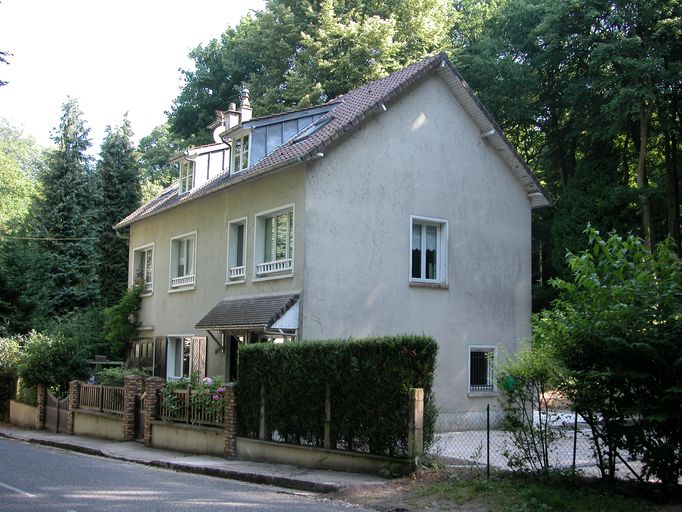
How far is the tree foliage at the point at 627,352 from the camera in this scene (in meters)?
10.2

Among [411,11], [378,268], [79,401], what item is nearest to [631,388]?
[378,268]

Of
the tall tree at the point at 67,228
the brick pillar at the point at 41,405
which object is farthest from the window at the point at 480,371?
the tall tree at the point at 67,228

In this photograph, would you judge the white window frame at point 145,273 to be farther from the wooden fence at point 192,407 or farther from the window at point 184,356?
the wooden fence at point 192,407

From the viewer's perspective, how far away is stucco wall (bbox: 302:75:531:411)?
19266 mm

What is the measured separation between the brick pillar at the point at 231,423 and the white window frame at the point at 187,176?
1214 cm

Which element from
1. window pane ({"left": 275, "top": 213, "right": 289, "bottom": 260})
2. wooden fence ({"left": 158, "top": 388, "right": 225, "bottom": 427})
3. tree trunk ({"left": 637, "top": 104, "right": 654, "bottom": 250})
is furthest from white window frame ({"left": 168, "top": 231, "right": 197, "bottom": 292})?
tree trunk ({"left": 637, "top": 104, "right": 654, "bottom": 250})

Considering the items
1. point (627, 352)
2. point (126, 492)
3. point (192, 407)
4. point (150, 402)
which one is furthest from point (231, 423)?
point (627, 352)

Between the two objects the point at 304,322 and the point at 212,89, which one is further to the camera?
the point at 212,89

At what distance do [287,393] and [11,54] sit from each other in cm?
753

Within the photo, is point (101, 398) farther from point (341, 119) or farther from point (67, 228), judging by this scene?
point (67, 228)

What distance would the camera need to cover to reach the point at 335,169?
19.5 meters

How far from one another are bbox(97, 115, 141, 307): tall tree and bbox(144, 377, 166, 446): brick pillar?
64.1 ft

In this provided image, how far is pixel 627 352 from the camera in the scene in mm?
10500

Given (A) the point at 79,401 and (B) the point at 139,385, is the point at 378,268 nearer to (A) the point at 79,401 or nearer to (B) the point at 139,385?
(B) the point at 139,385
